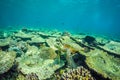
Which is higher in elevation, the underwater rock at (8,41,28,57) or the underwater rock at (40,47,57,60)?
the underwater rock at (8,41,28,57)

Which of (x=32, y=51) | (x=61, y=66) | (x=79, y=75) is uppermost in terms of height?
(x=32, y=51)

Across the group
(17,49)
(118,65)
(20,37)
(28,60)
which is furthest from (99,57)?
(20,37)

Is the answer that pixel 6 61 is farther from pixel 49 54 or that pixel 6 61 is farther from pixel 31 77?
pixel 49 54

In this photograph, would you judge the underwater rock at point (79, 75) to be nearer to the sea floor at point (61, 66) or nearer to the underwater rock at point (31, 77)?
the sea floor at point (61, 66)

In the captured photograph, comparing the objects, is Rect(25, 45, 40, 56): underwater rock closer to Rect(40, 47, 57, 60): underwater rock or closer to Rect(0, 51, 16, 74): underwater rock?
Rect(40, 47, 57, 60): underwater rock

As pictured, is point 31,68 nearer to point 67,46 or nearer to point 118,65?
point 67,46

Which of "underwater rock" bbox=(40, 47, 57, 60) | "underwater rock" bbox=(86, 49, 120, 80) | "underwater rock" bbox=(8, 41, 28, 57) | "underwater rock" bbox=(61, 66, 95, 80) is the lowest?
"underwater rock" bbox=(61, 66, 95, 80)

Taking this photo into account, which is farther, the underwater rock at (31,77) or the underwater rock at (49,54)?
the underwater rock at (49,54)

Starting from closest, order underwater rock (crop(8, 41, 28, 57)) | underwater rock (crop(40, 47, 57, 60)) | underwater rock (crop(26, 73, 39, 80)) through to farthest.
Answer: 1. underwater rock (crop(26, 73, 39, 80))
2. underwater rock (crop(40, 47, 57, 60))
3. underwater rock (crop(8, 41, 28, 57))

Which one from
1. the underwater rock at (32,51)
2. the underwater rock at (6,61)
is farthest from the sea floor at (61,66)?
the underwater rock at (32,51)

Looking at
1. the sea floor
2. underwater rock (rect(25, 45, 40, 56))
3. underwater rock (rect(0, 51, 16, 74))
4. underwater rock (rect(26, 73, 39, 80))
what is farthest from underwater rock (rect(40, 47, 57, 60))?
underwater rock (rect(0, 51, 16, 74))

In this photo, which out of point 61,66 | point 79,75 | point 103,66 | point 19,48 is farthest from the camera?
point 19,48

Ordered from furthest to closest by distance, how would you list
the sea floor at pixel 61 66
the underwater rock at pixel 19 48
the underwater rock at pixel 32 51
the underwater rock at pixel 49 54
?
1. the underwater rock at pixel 32 51
2. the underwater rock at pixel 19 48
3. the underwater rock at pixel 49 54
4. the sea floor at pixel 61 66

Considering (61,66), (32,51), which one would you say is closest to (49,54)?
(61,66)
